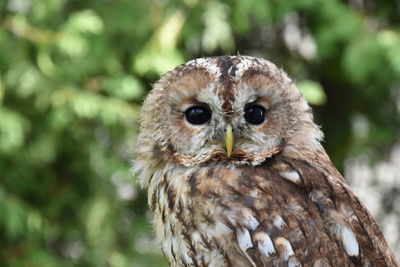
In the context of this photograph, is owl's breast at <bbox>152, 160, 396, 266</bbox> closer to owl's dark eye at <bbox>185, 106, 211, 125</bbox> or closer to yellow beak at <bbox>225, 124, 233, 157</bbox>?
yellow beak at <bbox>225, 124, 233, 157</bbox>

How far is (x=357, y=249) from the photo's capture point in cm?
216

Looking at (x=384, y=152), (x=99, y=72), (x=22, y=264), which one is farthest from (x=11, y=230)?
(x=384, y=152)

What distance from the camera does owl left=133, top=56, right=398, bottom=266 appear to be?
7.03ft

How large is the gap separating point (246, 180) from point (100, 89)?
8.78 ft

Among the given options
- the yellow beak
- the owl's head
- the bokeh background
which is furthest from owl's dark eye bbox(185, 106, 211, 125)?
the bokeh background

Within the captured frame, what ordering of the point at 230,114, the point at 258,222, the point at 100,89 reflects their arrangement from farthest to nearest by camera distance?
the point at 100,89, the point at 230,114, the point at 258,222

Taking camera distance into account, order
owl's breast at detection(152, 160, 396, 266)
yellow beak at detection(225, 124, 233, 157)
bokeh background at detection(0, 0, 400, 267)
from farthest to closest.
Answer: bokeh background at detection(0, 0, 400, 267) → yellow beak at detection(225, 124, 233, 157) → owl's breast at detection(152, 160, 396, 266)

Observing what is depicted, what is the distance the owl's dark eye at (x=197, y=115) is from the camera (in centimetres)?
233

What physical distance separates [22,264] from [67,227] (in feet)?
1.68

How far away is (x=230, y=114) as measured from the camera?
7.46 feet

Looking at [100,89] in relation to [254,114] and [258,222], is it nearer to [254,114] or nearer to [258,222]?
[254,114]

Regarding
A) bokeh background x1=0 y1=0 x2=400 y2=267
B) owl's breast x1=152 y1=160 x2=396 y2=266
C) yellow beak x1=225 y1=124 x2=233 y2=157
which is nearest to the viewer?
owl's breast x1=152 y1=160 x2=396 y2=266

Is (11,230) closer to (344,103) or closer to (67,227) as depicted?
(67,227)

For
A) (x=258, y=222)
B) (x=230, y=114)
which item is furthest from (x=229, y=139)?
(x=258, y=222)
